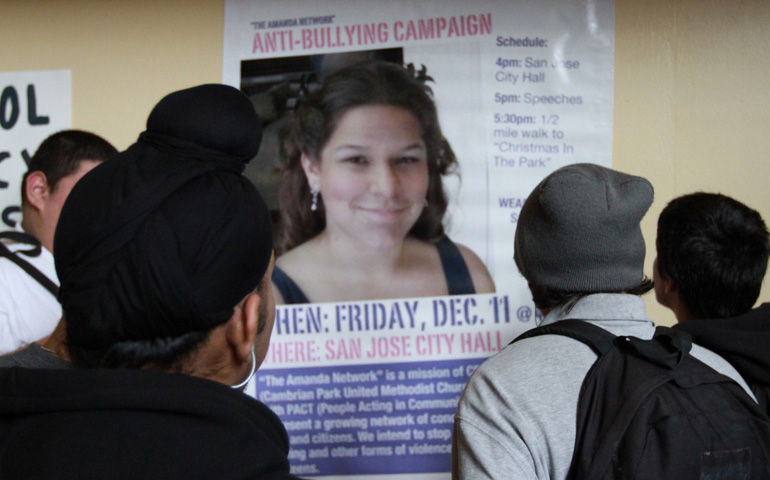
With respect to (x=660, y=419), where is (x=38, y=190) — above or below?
above

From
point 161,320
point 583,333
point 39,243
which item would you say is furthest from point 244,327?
point 39,243

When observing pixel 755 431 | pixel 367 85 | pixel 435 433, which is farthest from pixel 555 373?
pixel 367 85

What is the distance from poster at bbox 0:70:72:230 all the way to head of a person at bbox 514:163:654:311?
5.30 ft

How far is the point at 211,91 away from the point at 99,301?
25 cm

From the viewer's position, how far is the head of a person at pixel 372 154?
77.5 inches

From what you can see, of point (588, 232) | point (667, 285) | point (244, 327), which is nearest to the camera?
point (244, 327)

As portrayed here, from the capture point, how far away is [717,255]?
4.14 feet

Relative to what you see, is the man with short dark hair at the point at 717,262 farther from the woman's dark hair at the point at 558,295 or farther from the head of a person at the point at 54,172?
the head of a person at the point at 54,172

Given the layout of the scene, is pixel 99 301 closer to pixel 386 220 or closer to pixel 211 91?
pixel 211 91

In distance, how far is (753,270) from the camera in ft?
4.14

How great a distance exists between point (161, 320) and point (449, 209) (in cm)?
140


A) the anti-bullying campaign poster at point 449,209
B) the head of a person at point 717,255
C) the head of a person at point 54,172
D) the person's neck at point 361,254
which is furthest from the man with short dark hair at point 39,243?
the head of a person at point 717,255

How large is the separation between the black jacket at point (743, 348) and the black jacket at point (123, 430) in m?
0.84

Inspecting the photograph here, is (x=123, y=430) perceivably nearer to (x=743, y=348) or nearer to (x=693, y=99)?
(x=743, y=348)
